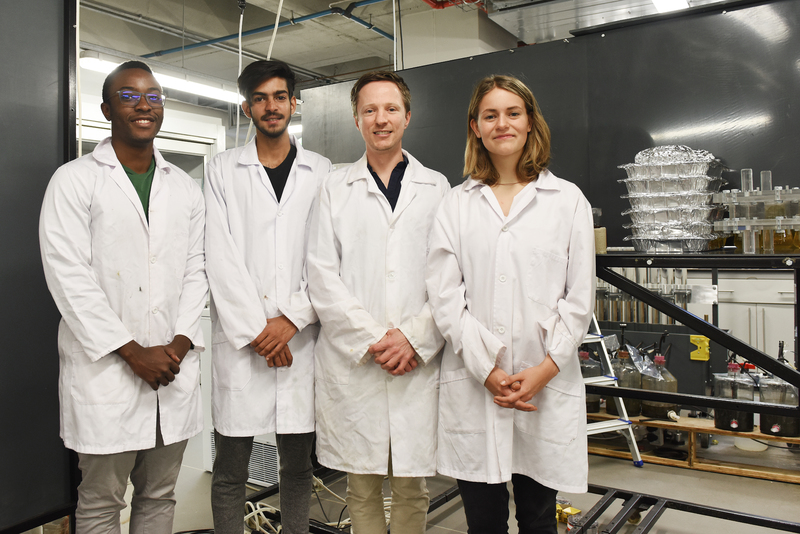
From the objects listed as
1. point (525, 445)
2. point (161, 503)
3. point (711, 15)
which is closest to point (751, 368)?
point (711, 15)

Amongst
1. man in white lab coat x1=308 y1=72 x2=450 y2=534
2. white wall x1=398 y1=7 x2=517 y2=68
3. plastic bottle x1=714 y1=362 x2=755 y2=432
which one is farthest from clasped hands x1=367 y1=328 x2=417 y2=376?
white wall x1=398 y1=7 x2=517 y2=68

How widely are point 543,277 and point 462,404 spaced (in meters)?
0.41

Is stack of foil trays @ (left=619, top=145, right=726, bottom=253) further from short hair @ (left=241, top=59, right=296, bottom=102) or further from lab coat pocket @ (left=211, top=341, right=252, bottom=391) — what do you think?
lab coat pocket @ (left=211, top=341, right=252, bottom=391)

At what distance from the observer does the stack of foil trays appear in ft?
6.79

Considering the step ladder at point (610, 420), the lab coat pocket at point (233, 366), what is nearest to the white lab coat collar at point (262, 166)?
the lab coat pocket at point (233, 366)

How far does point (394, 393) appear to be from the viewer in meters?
1.71

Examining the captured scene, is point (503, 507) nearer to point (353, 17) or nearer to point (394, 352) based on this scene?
point (394, 352)

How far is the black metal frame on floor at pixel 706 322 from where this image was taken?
176cm

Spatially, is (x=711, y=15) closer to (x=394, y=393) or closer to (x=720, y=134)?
(x=720, y=134)

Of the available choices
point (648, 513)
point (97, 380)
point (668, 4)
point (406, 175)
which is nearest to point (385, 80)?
point (406, 175)

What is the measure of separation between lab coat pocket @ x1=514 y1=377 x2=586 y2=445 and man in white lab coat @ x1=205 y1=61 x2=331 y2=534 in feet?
2.36

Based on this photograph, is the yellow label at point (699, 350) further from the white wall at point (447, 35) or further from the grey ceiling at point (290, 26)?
the white wall at point (447, 35)

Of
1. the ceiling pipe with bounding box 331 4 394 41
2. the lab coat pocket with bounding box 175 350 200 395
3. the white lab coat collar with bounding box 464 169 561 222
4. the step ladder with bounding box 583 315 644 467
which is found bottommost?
the step ladder with bounding box 583 315 644 467

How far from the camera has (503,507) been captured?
162 centimetres
